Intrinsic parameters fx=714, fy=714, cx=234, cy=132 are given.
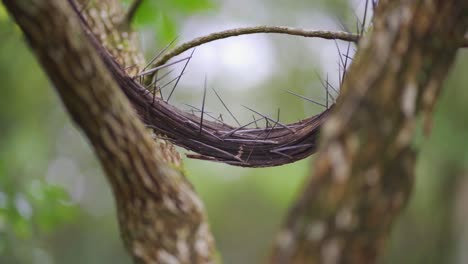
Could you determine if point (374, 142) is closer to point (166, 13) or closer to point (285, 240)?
point (285, 240)

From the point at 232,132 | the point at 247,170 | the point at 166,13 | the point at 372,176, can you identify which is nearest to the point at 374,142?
the point at 372,176

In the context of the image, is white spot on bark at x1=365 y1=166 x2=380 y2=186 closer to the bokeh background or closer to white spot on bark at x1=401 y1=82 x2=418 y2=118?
white spot on bark at x1=401 y1=82 x2=418 y2=118

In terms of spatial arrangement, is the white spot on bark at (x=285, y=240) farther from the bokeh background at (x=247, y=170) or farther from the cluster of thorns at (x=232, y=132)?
the bokeh background at (x=247, y=170)

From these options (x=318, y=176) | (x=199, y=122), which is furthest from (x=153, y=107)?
(x=318, y=176)

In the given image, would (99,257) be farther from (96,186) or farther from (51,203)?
(51,203)

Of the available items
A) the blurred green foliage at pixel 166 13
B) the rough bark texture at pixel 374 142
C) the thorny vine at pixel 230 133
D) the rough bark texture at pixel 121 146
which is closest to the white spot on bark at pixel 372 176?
the rough bark texture at pixel 374 142
